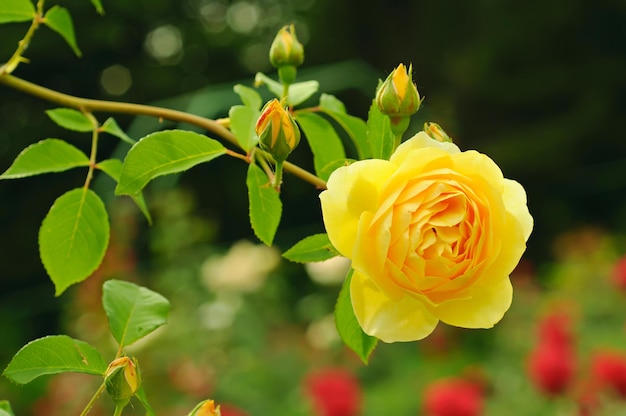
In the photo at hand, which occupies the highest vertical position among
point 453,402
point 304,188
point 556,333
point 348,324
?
point 348,324

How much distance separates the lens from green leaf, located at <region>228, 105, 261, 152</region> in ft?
1.16

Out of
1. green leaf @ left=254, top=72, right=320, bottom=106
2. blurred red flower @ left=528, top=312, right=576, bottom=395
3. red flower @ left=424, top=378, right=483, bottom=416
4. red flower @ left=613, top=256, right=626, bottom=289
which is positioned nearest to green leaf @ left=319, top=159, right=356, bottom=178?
green leaf @ left=254, top=72, right=320, bottom=106

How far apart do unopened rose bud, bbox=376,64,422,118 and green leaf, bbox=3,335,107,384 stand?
148 millimetres

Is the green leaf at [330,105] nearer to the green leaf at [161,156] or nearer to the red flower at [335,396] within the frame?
the green leaf at [161,156]

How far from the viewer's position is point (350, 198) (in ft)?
0.89

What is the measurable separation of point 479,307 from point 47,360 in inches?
6.3

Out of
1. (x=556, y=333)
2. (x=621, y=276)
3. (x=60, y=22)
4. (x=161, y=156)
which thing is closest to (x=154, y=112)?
(x=161, y=156)

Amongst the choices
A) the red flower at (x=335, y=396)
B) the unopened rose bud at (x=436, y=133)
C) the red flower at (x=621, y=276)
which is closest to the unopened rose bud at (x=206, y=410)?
the unopened rose bud at (x=436, y=133)

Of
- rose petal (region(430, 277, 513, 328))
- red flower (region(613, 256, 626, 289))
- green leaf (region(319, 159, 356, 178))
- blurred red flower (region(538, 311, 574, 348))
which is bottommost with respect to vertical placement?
red flower (region(613, 256, 626, 289))

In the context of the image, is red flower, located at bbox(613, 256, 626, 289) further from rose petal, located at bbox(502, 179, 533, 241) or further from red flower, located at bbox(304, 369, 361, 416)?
rose petal, located at bbox(502, 179, 533, 241)

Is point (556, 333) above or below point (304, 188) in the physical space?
above

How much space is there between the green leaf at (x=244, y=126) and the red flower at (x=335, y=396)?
1.16 m

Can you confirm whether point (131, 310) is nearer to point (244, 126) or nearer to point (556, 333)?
→ point (244, 126)

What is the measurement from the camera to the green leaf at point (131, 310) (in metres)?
0.36
